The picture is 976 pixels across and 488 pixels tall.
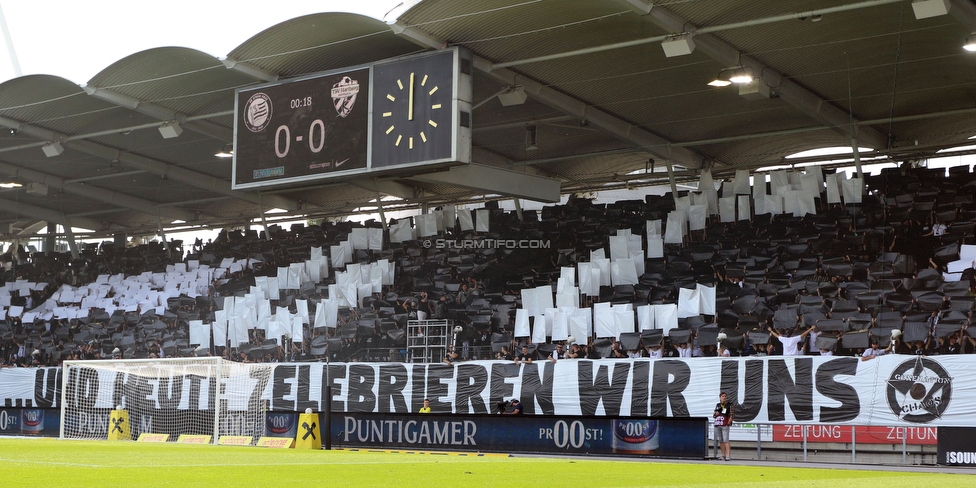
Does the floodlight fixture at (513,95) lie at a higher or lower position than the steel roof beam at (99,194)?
higher

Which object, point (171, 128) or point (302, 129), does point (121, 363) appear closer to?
point (171, 128)

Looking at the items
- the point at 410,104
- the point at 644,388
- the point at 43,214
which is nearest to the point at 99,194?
the point at 43,214

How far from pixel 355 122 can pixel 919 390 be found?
14018 mm

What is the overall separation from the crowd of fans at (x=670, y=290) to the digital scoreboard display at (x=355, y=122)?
18.5 ft

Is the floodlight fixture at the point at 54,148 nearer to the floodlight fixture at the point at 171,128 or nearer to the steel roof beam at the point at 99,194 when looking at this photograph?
the floodlight fixture at the point at 171,128

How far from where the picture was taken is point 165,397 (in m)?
29.2

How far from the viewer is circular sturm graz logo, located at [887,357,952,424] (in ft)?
62.6

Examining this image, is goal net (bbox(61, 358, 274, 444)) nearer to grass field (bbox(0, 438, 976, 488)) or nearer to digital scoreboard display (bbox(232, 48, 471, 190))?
digital scoreboard display (bbox(232, 48, 471, 190))

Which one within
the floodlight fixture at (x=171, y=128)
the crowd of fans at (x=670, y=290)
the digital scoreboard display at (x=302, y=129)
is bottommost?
the crowd of fans at (x=670, y=290)

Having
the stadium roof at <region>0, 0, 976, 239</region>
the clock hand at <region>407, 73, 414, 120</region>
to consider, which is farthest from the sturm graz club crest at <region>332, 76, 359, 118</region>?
the clock hand at <region>407, 73, 414, 120</region>

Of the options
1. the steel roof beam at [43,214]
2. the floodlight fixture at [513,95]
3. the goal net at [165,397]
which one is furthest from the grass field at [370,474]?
the steel roof beam at [43,214]

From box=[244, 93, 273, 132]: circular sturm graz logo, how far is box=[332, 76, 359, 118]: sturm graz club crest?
2.10m

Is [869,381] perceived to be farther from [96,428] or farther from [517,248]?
Answer: [96,428]

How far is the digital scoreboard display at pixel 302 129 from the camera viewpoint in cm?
2506
